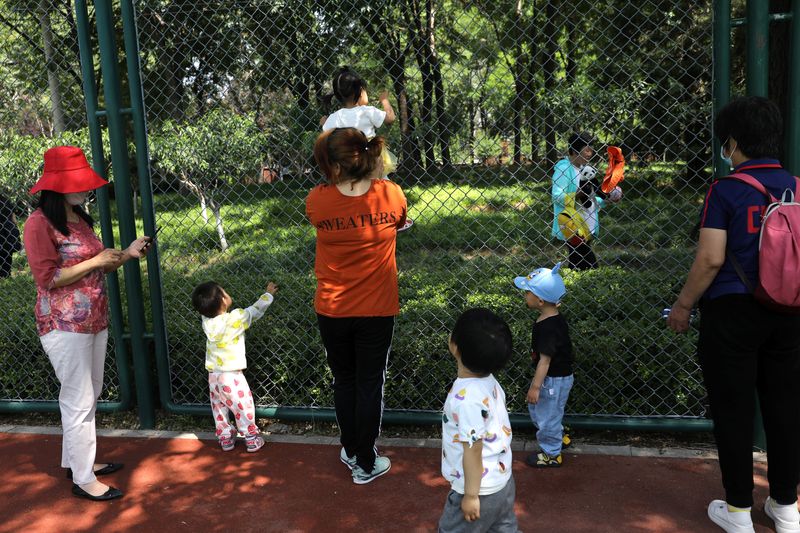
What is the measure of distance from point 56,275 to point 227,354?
1.02 meters

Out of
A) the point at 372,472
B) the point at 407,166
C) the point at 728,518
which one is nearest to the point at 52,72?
the point at 407,166

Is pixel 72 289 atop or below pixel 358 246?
below

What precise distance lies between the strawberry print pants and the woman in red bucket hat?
26.5 inches

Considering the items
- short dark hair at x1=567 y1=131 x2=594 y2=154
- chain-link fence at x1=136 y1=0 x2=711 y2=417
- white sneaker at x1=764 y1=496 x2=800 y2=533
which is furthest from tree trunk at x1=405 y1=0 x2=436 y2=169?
white sneaker at x1=764 y1=496 x2=800 y2=533

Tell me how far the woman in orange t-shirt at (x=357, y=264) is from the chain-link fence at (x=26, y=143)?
227 cm

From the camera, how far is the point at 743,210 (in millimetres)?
2666

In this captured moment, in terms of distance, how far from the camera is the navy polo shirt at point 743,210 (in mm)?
2662

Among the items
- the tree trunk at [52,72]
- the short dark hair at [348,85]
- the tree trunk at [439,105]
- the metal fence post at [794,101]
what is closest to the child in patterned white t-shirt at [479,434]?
the short dark hair at [348,85]

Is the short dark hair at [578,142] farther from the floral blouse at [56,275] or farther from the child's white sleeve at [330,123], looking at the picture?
the floral blouse at [56,275]

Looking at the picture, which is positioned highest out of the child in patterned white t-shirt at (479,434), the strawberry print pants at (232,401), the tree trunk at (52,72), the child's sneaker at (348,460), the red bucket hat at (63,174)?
the tree trunk at (52,72)

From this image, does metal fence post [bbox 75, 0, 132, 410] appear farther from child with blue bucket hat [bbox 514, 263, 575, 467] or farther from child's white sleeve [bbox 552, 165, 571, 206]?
child's white sleeve [bbox 552, 165, 571, 206]

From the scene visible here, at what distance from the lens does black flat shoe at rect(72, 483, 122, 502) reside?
11.7 ft

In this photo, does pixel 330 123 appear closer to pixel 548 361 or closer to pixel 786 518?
pixel 548 361

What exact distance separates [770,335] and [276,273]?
5.17m
